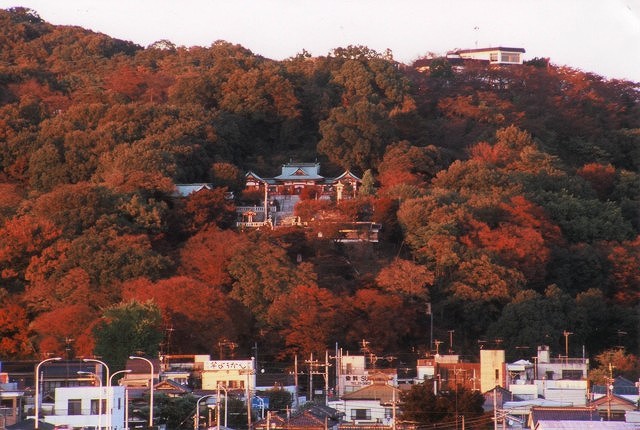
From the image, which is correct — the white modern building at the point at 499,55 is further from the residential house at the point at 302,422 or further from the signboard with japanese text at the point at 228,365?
the residential house at the point at 302,422

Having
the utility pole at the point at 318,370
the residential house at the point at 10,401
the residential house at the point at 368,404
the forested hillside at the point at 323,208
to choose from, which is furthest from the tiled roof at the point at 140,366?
the residential house at the point at 368,404

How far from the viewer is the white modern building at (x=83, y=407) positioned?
26922mm

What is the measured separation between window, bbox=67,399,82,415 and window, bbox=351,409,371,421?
551 cm

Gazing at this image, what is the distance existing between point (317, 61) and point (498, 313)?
20.2 m

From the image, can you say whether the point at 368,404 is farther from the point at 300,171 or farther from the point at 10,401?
the point at 300,171

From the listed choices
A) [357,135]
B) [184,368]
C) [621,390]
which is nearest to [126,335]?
[184,368]

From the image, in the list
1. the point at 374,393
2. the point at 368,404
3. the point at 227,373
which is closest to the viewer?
the point at 368,404

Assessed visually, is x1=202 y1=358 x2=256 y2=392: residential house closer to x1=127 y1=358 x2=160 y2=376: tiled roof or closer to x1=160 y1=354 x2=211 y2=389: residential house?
x1=160 y1=354 x2=211 y2=389: residential house

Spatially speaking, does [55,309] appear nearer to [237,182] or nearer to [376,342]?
[376,342]

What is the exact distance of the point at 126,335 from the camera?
33719mm

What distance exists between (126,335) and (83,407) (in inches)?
251

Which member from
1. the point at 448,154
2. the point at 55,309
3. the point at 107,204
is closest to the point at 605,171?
the point at 448,154

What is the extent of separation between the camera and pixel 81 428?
2680cm

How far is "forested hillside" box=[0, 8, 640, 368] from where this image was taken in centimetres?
3684
